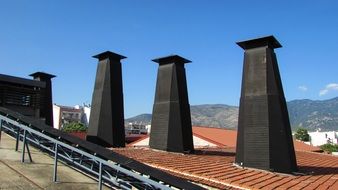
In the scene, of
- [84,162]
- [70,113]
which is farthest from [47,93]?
[70,113]

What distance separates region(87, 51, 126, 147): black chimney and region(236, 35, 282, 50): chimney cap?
7678mm

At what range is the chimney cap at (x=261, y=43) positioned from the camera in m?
14.7

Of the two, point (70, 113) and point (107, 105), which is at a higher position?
point (70, 113)

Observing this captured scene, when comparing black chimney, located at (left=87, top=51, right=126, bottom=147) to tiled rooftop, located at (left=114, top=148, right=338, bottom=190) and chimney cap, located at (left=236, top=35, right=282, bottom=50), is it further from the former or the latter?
chimney cap, located at (left=236, top=35, right=282, bottom=50)

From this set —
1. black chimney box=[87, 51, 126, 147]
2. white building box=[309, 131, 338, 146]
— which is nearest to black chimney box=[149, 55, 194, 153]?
black chimney box=[87, 51, 126, 147]

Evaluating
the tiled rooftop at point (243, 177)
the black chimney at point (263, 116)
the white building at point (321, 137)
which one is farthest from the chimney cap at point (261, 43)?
the white building at point (321, 137)

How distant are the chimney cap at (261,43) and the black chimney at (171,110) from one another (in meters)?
4.97

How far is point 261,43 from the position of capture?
14891 millimetres

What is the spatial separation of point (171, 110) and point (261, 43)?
608cm

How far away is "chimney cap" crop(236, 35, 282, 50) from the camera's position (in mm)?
14727

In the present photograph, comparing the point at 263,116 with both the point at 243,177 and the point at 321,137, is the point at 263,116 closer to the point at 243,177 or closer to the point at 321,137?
the point at 243,177

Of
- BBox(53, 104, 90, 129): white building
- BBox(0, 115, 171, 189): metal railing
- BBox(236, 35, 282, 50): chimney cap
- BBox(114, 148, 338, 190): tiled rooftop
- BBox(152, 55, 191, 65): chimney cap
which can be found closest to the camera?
BBox(0, 115, 171, 189): metal railing

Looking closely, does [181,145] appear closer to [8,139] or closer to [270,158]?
[270,158]

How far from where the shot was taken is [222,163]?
50.4ft
